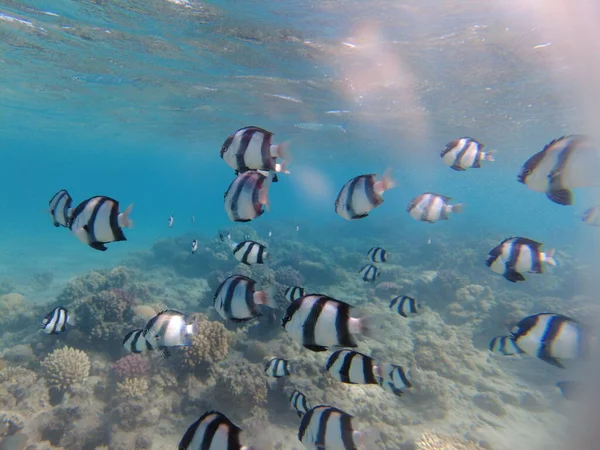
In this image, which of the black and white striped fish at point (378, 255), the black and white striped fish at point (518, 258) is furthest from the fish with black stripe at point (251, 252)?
the black and white striped fish at point (378, 255)

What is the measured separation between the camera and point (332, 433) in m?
3.12

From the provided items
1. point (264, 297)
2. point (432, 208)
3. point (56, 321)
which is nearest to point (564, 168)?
point (432, 208)

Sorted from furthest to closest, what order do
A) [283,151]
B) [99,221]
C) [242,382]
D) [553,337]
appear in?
[242,382], [553,337], [283,151], [99,221]

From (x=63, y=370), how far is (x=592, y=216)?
486 inches

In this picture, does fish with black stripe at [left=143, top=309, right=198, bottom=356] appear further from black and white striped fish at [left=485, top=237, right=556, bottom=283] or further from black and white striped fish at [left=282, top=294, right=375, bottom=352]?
black and white striped fish at [left=485, top=237, right=556, bottom=283]

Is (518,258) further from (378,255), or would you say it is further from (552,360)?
(378,255)

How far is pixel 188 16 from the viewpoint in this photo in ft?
44.1

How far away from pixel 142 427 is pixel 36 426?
6.06 ft

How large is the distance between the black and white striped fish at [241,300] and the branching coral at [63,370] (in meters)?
6.21

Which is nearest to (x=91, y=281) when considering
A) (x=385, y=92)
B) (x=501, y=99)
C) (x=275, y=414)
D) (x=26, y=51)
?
(x=275, y=414)

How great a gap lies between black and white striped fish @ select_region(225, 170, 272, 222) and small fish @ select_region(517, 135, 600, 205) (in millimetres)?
2529

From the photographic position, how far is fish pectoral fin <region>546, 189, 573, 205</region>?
3.12 meters

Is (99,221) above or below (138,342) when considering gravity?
above

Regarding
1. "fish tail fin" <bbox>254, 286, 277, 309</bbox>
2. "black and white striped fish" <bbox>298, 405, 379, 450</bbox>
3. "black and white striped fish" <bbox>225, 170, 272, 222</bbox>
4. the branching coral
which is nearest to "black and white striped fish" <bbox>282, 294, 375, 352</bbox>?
"fish tail fin" <bbox>254, 286, 277, 309</bbox>
